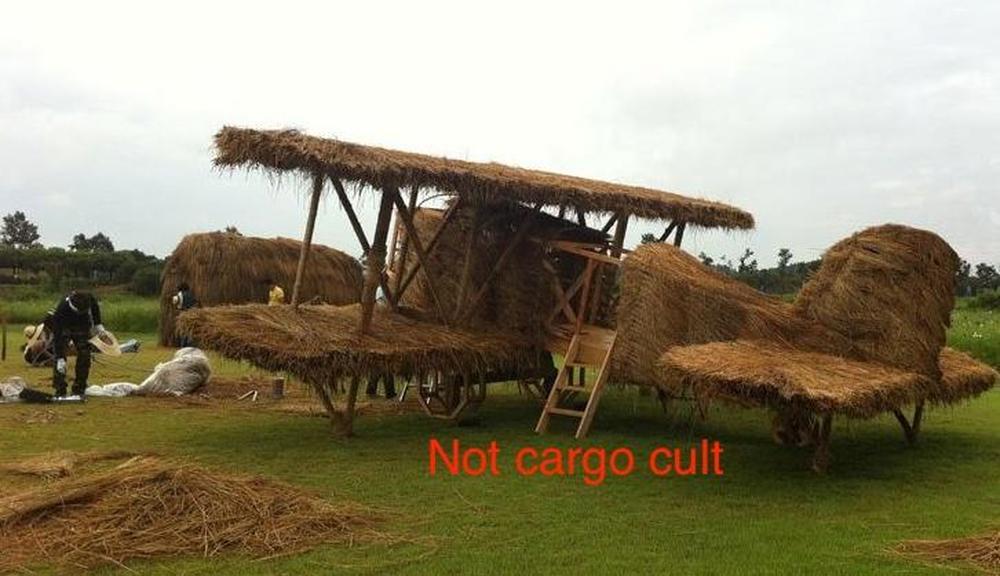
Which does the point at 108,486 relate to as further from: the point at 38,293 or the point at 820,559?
the point at 38,293

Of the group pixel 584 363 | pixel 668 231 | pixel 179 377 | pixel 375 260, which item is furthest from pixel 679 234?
pixel 179 377

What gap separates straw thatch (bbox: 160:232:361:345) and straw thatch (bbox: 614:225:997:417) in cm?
1369

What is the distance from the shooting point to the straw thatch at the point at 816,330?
6.70 metres

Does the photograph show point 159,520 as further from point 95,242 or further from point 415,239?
point 95,242

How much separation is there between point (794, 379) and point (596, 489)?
176 cm

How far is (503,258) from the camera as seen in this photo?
10547mm

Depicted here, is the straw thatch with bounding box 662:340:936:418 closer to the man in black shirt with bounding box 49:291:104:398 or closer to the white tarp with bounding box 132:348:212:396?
the white tarp with bounding box 132:348:212:396

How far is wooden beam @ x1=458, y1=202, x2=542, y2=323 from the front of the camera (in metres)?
10.4

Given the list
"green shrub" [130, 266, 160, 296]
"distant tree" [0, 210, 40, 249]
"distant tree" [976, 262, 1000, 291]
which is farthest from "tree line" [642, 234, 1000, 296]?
"distant tree" [0, 210, 40, 249]

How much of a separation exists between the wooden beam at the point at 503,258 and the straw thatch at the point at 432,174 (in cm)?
57

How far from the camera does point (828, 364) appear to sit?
24.2ft

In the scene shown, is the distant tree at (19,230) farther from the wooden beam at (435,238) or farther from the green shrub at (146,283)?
the wooden beam at (435,238)

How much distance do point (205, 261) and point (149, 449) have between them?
14384 millimetres

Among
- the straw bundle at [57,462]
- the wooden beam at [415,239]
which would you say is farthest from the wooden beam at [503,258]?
the straw bundle at [57,462]
